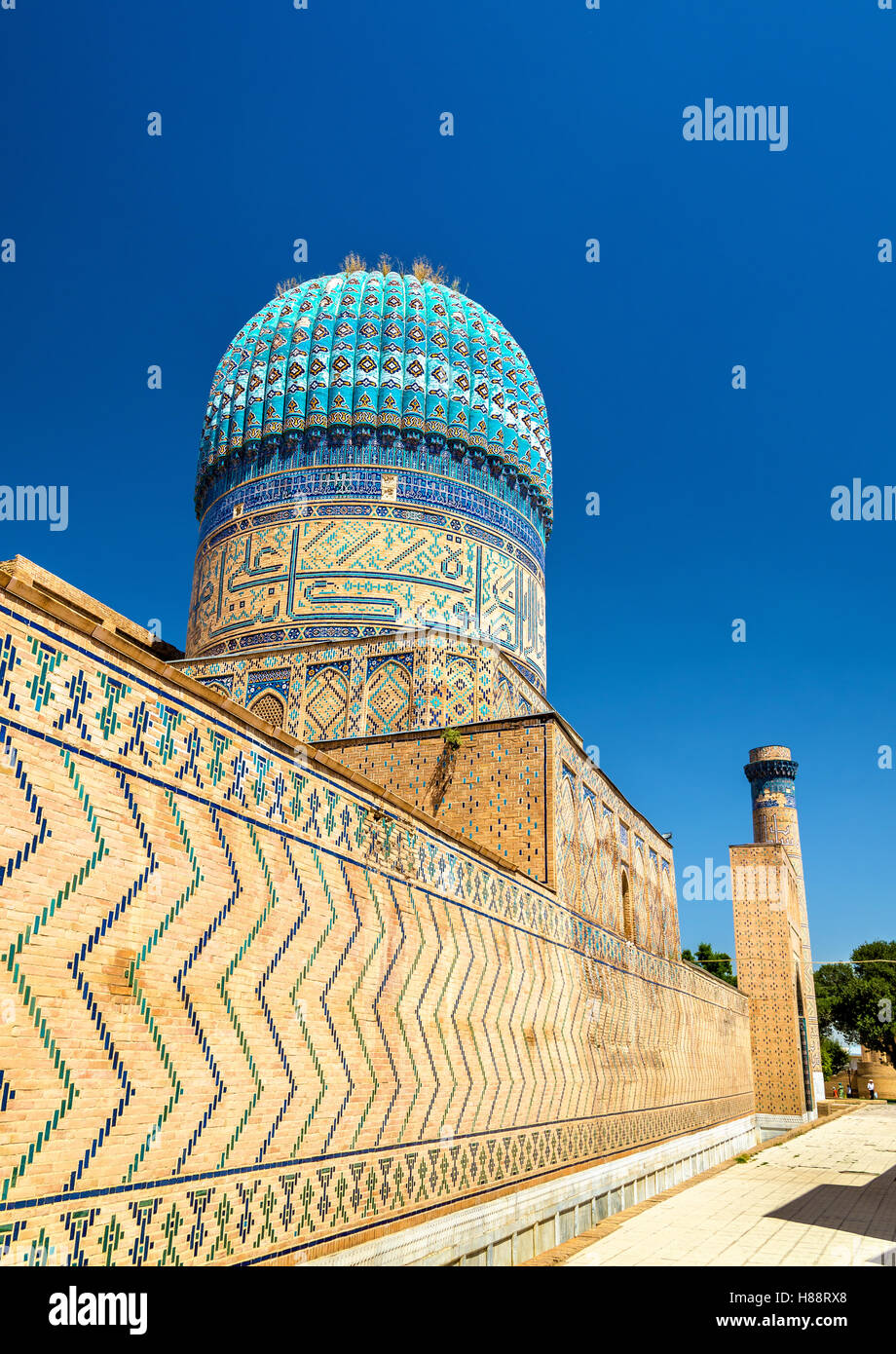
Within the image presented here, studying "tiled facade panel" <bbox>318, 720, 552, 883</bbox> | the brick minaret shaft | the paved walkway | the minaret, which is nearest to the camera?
the paved walkway

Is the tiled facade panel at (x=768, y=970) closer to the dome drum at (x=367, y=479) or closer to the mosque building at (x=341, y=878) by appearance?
the mosque building at (x=341, y=878)

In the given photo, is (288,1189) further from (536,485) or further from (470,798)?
(536,485)

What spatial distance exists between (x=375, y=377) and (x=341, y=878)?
7.69m

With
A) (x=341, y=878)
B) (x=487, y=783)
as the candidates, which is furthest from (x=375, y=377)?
(x=341, y=878)

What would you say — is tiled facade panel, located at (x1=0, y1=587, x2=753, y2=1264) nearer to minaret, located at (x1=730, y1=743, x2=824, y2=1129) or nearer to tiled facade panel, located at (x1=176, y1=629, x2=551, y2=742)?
tiled facade panel, located at (x1=176, y1=629, x2=551, y2=742)

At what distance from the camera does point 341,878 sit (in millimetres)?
4691

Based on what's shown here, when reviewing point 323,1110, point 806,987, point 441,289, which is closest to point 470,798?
point 323,1110

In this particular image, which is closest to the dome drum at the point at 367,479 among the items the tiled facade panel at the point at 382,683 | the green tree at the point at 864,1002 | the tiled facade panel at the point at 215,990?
the tiled facade panel at the point at 382,683

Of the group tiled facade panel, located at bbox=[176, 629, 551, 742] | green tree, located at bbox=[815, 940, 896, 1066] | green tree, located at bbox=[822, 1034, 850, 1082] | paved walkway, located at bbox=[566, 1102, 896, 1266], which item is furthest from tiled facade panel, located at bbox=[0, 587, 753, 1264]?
green tree, located at bbox=[822, 1034, 850, 1082]

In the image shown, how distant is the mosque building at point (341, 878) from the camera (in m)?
3.10

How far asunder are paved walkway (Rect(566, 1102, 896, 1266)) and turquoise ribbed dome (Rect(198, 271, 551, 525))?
767 cm

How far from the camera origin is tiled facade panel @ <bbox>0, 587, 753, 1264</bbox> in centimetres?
295

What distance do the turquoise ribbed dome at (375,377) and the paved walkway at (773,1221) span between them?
767 cm

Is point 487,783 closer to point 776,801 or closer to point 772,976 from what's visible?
point 772,976
